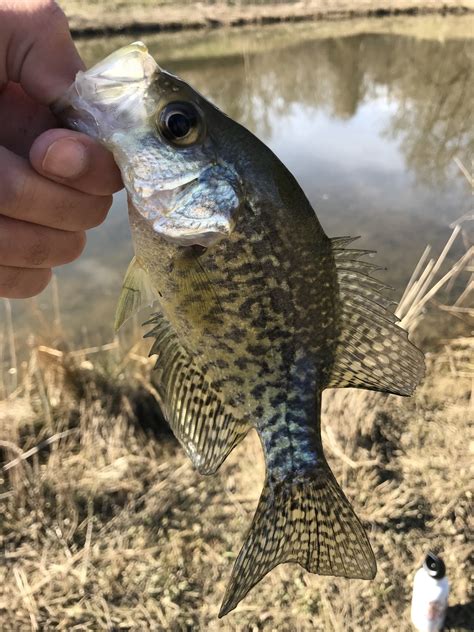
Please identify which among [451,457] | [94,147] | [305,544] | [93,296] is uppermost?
[93,296]

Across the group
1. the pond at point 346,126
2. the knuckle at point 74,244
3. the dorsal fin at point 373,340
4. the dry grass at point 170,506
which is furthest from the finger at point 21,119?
the pond at point 346,126

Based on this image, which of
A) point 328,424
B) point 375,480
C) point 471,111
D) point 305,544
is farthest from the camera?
point 471,111

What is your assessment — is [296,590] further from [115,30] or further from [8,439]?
[115,30]

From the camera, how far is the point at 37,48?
69.3 inches

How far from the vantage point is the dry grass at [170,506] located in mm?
3467

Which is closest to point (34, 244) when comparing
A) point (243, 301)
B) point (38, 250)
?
point (38, 250)

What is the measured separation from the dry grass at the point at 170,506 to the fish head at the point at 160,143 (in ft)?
9.25

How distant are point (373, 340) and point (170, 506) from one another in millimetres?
2799

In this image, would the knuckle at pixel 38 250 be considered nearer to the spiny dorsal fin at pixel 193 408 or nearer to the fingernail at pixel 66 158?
the fingernail at pixel 66 158

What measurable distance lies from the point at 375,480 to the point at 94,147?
346cm

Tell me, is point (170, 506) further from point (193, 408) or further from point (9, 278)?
point (9, 278)

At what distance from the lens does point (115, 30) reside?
102 feet

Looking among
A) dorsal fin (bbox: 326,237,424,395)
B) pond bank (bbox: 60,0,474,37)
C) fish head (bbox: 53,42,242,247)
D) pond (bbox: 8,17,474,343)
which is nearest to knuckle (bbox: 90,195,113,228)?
fish head (bbox: 53,42,242,247)

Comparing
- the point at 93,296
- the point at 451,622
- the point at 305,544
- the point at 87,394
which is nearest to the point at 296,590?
the point at 451,622
